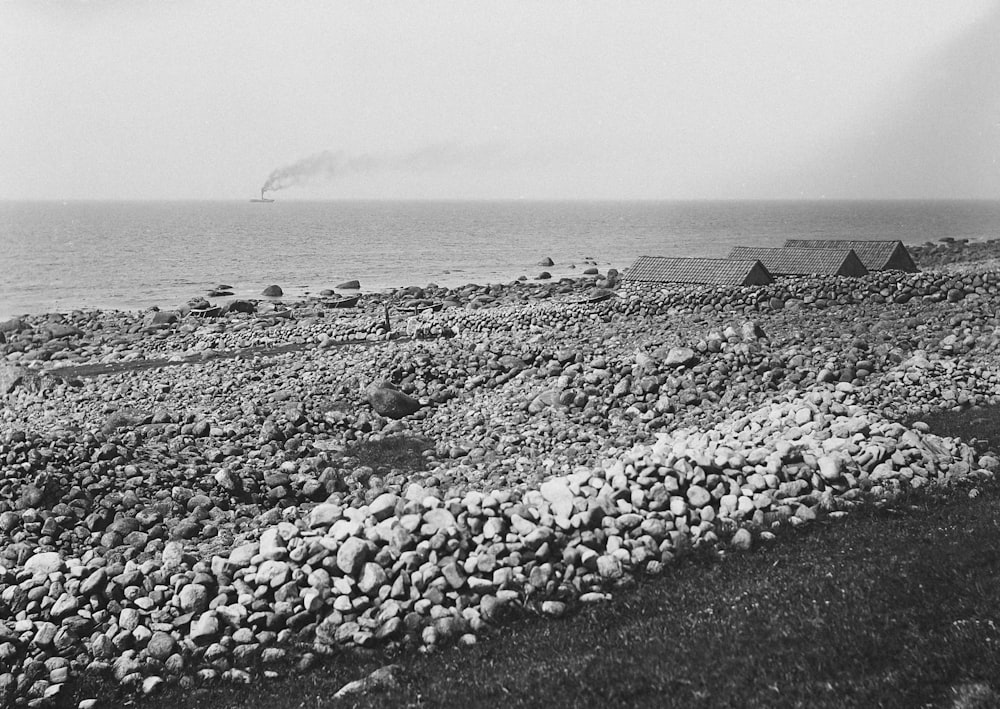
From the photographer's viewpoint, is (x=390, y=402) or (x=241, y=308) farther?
(x=241, y=308)

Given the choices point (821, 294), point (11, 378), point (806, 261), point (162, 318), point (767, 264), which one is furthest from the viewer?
point (162, 318)

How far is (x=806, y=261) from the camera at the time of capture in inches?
1519

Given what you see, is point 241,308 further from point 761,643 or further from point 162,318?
point 761,643

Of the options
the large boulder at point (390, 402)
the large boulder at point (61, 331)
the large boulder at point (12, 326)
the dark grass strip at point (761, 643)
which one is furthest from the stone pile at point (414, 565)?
the large boulder at point (12, 326)

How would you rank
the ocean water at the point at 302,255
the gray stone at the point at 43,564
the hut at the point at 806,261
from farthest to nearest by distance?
the ocean water at the point at 302,255
the hut at the point at 806,261
the gray stone at the point at 43,564

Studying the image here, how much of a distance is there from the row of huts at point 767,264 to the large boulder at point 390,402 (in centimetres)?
1606

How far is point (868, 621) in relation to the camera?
30.4 feet

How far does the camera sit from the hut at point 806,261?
124 feet

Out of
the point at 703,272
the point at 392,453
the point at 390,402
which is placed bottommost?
the point at 392,453

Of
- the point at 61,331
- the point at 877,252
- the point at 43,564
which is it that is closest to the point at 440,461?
the point at 43,564

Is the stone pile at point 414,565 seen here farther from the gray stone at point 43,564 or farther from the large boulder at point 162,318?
the large boulder at point 162,318

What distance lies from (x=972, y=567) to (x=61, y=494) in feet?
52.0

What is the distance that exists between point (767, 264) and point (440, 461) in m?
24.3

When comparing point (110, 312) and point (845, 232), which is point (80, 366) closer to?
point (110, 312)
